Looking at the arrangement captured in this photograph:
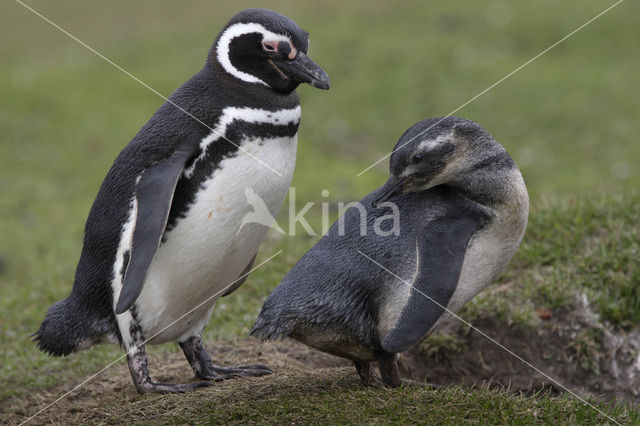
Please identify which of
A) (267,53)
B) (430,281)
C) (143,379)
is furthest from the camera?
(143,379)

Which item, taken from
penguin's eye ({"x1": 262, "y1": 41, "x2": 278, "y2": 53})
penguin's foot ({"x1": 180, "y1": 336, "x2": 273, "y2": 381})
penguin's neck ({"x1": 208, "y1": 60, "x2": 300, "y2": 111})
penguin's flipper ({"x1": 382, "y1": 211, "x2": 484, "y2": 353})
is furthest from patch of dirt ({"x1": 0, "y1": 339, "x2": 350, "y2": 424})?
penguin's eye ({"x1": 262, "y1": 41, "x2": 278, "y2": 53})

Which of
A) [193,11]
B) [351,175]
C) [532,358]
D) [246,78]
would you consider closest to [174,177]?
[246,78]

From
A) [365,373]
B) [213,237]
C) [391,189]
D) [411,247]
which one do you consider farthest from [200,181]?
[365,373]

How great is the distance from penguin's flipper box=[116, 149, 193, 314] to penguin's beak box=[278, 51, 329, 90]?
2.09 feet

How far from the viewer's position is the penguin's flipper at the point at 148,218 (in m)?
3.29

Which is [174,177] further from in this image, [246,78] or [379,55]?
[379,55]

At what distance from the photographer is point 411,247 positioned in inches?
130

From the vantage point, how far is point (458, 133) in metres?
3.26

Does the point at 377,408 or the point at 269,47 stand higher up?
the point at 269,47

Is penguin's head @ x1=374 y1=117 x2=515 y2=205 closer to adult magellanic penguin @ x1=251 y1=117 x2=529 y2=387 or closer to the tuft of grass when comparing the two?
adult magellanic penguin @ x1=251 y1=117 x2=529 y2=387

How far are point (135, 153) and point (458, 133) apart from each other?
155cm

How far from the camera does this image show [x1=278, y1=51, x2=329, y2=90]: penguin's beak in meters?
3.57

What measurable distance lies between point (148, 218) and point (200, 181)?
1.11 feet

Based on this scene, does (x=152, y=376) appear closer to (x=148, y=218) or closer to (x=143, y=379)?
(x=143, y=379)
